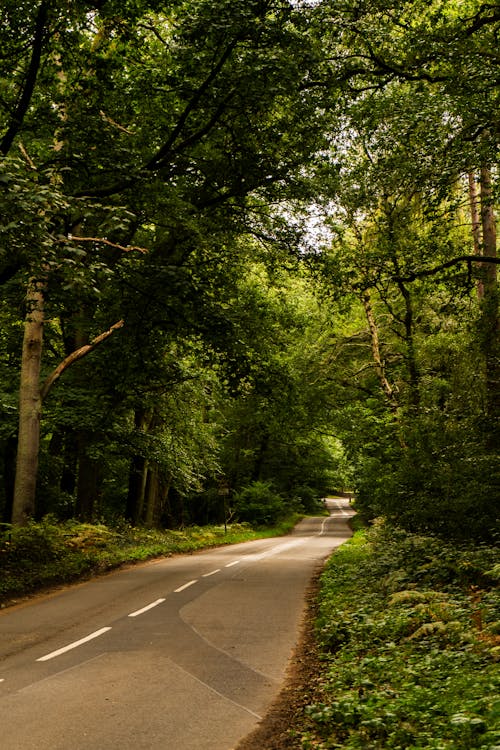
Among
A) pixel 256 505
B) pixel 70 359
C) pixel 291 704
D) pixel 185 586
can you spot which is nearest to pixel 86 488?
pixel 70 359

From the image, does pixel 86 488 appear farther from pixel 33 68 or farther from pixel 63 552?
pixel 33 68

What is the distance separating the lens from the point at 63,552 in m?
16.2

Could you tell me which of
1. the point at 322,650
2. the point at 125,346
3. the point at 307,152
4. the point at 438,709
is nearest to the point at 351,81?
the point at 307,152

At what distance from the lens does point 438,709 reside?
455 cm

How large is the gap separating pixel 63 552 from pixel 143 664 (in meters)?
9.69

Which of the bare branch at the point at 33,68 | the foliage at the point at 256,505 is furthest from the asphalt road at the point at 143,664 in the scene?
the foliage at the point at 256,505

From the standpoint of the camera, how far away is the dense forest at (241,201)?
10297mm

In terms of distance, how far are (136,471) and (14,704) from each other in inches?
831

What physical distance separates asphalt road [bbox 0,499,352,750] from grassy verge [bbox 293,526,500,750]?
78 cm

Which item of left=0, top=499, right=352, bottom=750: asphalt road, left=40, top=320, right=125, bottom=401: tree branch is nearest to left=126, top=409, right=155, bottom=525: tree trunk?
left=40, top=320, right=125, bottom=401: tree branch

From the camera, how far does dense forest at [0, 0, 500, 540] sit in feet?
33.8

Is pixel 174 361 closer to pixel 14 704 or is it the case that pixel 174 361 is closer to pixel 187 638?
pixel 187 638

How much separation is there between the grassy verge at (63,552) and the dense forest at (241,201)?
117 centimetres

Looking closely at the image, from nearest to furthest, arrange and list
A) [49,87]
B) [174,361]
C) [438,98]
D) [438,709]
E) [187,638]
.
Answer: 1. [438,709]
2. [187,638]
3. [438,98]
4. [49,87]
5. [174,361]
